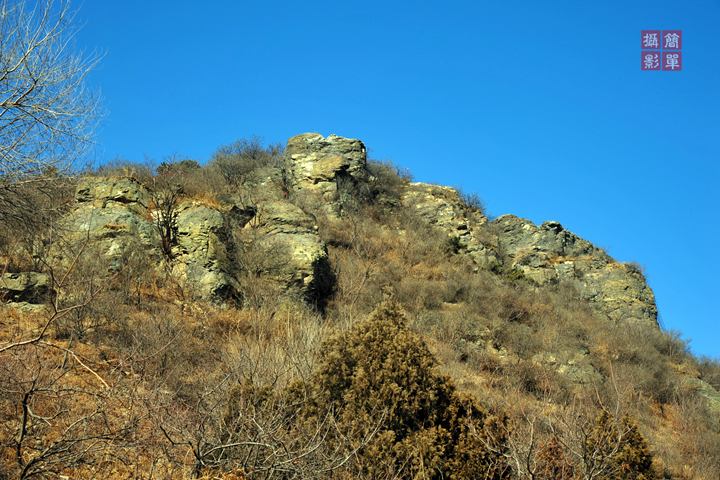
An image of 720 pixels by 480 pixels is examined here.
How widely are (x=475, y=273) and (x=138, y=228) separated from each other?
10669 millimetres

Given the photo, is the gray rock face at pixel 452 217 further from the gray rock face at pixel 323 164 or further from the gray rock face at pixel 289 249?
the gray rock face at pixel 289 249

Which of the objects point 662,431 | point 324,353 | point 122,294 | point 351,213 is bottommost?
point 662,431

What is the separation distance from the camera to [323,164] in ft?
68.1

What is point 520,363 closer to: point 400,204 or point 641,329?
point 641,329

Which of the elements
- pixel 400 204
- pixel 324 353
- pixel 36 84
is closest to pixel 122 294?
pixel 36 84

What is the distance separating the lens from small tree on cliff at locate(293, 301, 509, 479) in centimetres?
554

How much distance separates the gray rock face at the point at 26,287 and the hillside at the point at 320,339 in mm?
46

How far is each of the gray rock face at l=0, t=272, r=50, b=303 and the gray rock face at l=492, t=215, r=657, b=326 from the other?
15307mm

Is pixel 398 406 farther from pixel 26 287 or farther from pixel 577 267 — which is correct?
pixel 577 267

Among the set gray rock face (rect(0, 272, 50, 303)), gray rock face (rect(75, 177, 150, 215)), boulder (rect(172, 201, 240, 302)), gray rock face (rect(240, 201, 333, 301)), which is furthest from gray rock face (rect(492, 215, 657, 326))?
gray rock face (rect(0, 272, 50, 303))

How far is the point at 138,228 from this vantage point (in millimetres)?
12211

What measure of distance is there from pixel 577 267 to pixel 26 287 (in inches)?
701

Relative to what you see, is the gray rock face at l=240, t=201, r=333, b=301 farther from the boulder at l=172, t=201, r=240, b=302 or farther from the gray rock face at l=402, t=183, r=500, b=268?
the gray rock face at l=402, t=183, r=500, b=268

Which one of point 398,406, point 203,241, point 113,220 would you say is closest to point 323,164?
point 203,241
